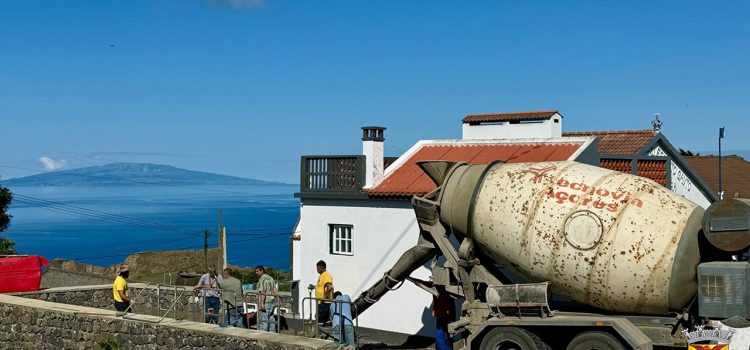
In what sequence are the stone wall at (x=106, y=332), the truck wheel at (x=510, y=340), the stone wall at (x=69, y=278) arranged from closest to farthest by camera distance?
the truck wheel at (x=510, y=340) → the stone wall at (x=106, y=332) → the stone wall at (x=69, y=278)

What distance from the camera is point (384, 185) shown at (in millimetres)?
21781

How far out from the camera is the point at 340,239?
22.5 m

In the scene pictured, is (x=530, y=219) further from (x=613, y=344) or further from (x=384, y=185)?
(x=384, y=185)

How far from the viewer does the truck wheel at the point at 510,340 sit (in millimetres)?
13234

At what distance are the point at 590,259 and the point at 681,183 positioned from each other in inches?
731

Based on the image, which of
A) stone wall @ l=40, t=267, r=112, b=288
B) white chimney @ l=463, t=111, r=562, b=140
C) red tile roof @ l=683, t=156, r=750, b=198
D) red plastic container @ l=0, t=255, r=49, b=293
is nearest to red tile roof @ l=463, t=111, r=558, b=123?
white chimney @ l=463, t=111, r=562, b=140

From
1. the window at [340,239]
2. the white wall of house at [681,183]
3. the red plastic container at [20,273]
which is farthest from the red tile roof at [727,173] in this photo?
the red plastic container at [20,273]

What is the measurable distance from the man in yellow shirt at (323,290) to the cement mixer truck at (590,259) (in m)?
3.69

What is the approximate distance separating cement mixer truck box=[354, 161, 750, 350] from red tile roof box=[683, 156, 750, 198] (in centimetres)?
3433

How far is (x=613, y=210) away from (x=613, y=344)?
2030 mm

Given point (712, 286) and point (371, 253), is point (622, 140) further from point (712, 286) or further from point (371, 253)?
point (712, 286)

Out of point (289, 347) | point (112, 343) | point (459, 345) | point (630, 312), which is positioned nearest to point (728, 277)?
point (630, 312)

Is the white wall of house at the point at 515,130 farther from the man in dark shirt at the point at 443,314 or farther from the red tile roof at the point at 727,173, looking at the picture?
the red tile roof at the point at 727,173

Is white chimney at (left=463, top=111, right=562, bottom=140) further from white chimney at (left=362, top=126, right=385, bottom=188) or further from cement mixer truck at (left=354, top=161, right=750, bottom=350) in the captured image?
cement mixer truck at (left=354, top=161, right=750, bottom=350)
